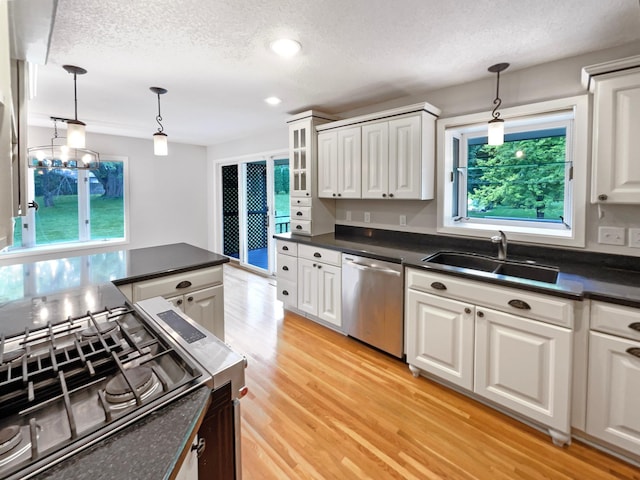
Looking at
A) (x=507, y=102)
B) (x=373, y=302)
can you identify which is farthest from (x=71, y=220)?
(x=507, y=102)

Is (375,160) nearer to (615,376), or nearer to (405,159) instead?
(405,159)

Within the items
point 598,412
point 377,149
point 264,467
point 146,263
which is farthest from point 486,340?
point 146,263

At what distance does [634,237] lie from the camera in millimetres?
2080

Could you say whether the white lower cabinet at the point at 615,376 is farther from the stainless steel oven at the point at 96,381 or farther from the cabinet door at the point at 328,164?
the cabinet door at the point at 328,164

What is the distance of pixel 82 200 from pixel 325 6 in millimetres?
4982

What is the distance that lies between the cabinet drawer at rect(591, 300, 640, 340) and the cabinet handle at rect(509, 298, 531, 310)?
29 centimetres

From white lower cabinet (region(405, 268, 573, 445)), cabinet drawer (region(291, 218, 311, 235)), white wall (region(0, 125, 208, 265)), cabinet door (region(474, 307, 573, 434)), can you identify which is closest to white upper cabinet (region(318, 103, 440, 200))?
cabinet drawer (region(291, 218, 311, 235))

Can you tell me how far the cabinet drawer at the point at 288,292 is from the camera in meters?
3.56

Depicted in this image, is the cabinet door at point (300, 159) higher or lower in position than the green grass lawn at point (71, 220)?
higher

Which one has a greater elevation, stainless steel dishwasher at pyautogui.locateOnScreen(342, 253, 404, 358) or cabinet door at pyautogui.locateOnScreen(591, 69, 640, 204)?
cabinet door at pyautogui.locateOnScreen(591, 69, 640, 204)

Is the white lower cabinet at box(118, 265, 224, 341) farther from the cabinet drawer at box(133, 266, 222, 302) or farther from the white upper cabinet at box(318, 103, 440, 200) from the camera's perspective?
the white upper cabinet at box(318, 103, 440, 200)

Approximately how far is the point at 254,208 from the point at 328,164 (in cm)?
268

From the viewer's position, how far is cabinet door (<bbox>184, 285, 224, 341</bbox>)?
2.20m

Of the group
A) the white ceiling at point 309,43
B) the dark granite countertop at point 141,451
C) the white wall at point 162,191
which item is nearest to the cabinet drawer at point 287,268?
the white ceiling at point 309,43
